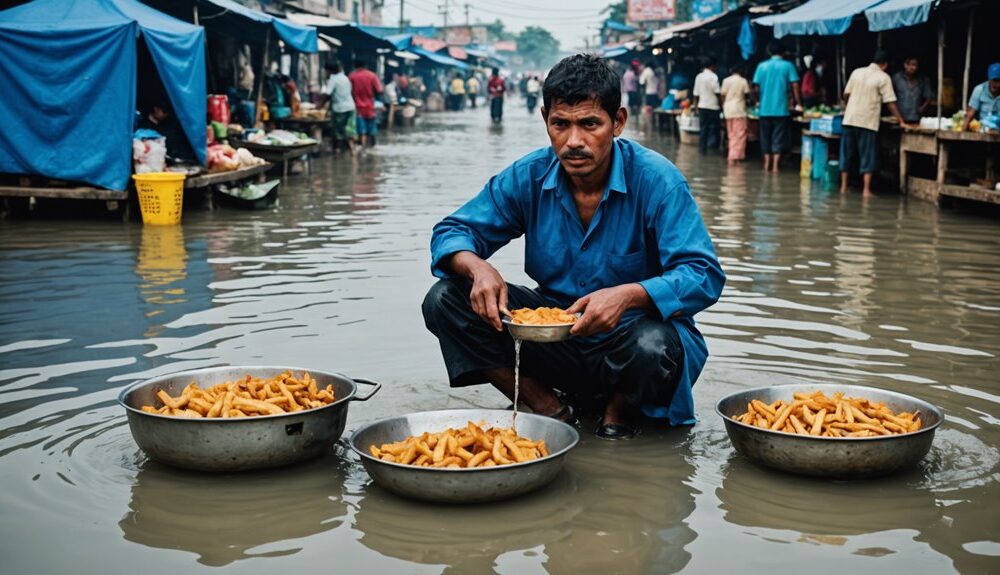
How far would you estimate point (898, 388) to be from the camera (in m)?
4.99

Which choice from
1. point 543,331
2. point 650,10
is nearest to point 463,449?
point 543,331

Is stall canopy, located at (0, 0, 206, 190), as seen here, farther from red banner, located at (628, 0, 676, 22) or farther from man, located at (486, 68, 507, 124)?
red banner, located at (628, 0, 676, 22)

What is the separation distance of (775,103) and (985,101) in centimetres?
550

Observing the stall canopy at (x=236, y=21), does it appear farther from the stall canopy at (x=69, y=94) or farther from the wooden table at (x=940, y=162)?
the wooden table at (x=940, y=162)

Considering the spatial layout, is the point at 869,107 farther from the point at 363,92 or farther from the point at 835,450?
the point at 363,92

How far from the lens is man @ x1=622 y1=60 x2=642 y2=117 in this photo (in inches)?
1598

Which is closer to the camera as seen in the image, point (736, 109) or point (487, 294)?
point (487, 294)

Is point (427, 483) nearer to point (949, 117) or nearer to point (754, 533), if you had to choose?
point (754, 533)

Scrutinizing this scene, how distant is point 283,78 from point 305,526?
717 inches

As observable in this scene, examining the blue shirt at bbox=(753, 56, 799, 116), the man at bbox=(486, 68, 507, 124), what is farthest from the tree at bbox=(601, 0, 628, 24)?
the blue shirt at bbox=(753, 56, 799, 116)

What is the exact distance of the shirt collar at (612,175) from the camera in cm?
416

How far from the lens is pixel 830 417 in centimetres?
380

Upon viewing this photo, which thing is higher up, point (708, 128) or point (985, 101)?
point (985, 101)

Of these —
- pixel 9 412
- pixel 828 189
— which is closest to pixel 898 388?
pixel 9 412
